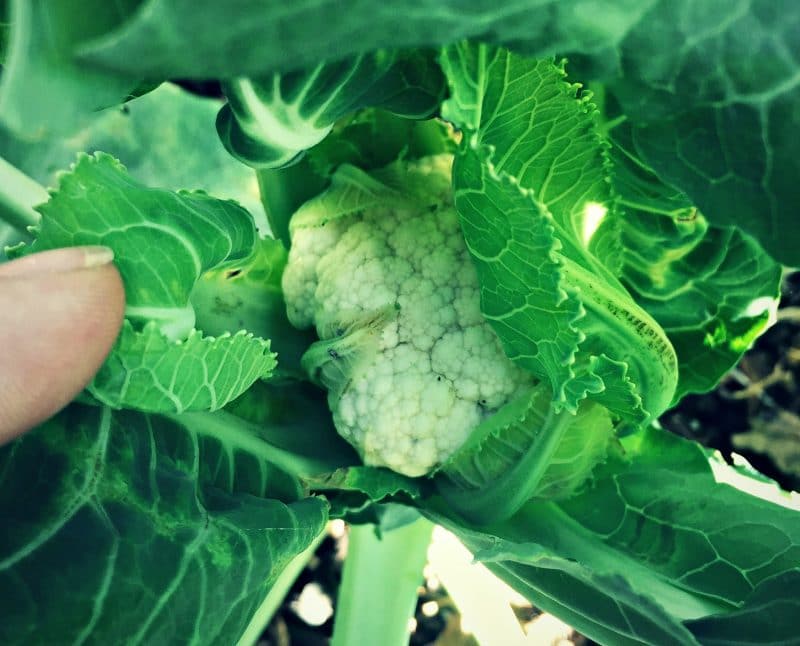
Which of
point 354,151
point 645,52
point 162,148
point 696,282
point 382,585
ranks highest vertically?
point 162,148

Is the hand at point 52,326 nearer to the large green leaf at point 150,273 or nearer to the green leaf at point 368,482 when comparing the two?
the large green leaf at point 150,273

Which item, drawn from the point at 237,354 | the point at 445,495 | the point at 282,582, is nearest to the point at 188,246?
the point at 237,354

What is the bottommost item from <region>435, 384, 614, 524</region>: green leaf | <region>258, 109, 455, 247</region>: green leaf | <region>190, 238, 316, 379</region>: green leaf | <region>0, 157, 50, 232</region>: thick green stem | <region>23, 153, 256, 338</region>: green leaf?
<region>435, 384, 614, 524</region>: green leaf

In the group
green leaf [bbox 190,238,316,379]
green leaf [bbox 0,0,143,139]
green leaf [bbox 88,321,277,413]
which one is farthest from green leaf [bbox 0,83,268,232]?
green leaf [bbox 0,0,143,139]

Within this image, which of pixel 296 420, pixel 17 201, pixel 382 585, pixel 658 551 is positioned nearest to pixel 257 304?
pixel 296 420

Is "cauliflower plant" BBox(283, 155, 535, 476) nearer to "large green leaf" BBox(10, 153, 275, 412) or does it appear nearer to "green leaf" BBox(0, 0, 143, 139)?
"large green leaf" BBox(10, 153, 275, 412)

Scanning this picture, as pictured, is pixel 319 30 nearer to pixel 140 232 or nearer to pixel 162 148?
pixel 140 232
